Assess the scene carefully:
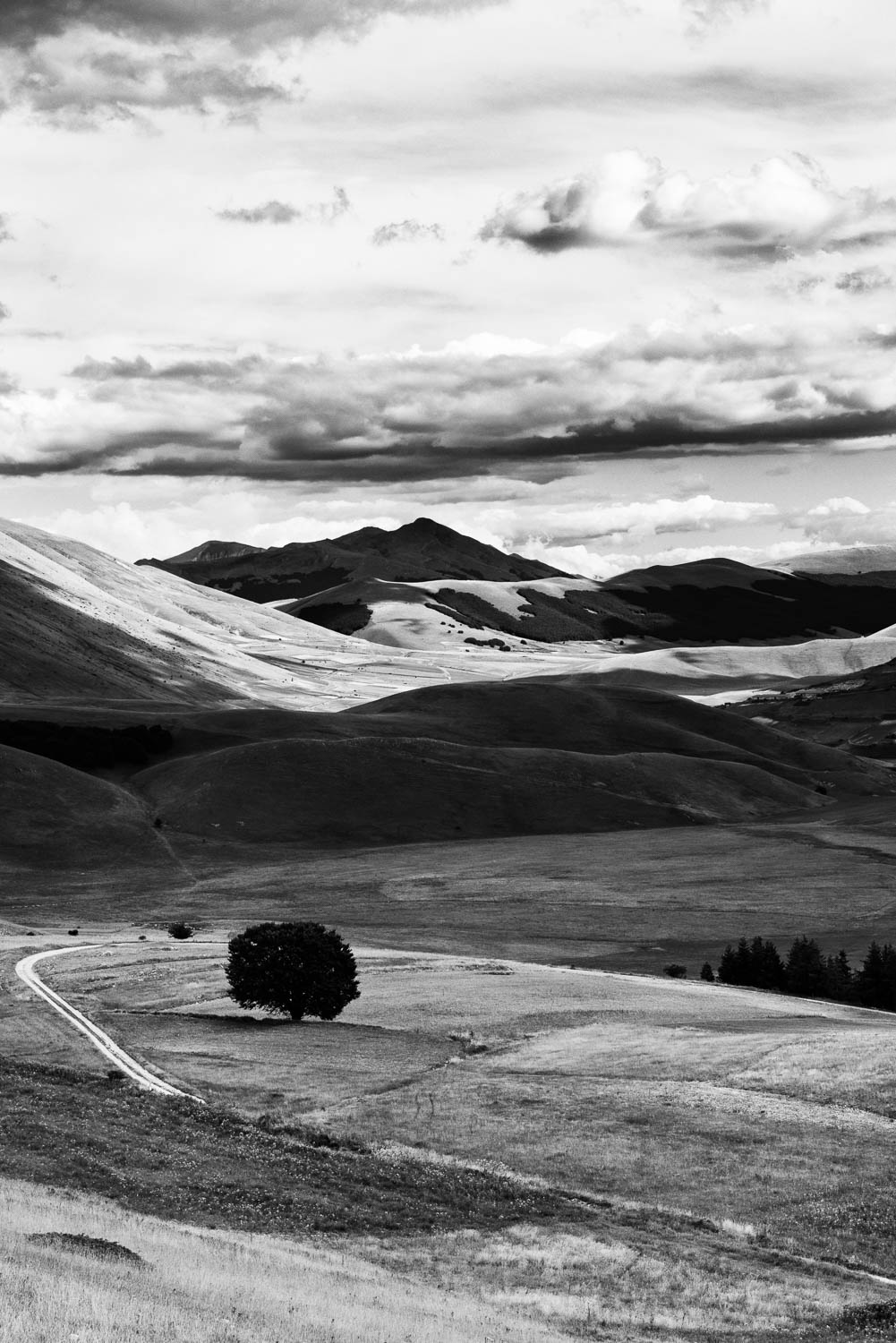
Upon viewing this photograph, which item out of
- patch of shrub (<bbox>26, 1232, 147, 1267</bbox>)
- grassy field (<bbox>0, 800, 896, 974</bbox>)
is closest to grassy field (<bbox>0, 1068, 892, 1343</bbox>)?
patch of shrub (<bbox>26, 1232, 147, 1267</bbox>)

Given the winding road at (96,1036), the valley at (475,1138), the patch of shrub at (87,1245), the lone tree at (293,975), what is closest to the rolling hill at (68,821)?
the valley at (475,1138)

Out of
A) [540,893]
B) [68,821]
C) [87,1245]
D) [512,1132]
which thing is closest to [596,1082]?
[512,1132]

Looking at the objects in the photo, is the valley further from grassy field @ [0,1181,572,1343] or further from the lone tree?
the lone tree

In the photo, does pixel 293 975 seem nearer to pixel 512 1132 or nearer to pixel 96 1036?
pixel 96 1036

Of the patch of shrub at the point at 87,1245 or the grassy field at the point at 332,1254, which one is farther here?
the patch of shrub at the point at 87,1245

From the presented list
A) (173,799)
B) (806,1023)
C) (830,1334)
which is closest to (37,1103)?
(830,1334)

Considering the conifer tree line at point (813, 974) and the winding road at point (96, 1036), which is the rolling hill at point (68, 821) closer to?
the winding road at point (96, 1036)

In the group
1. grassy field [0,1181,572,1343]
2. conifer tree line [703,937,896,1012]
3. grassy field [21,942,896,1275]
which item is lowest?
conifer tree line [703,937,896,1012]
